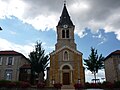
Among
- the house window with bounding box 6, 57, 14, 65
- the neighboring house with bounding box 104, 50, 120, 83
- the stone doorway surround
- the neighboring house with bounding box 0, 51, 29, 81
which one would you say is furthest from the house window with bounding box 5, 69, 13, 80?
the neighboring house with bounding box 104, 50, 120, 83

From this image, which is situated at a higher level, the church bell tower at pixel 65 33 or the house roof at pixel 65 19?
the house roof at pixel 65 19

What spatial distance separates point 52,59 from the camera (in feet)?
112

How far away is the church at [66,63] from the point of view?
32688 mm

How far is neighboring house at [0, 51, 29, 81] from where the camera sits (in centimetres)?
3506

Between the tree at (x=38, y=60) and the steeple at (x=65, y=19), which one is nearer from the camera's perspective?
the tree at (x=38, y=60)

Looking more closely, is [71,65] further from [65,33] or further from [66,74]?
[65,33]

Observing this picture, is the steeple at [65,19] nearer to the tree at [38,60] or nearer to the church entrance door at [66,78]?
the tree at [38,60]

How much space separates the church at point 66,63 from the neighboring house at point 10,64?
24.7 ft

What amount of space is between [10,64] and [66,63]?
12.3 m

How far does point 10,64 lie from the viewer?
3625 cm

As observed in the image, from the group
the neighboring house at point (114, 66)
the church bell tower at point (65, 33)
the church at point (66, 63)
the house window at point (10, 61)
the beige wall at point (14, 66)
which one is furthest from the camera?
the church bell tower at point (65, 33)

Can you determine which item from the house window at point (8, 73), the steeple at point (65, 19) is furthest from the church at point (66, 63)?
the house window at point (8, 73)

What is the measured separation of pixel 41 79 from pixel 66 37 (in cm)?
1101

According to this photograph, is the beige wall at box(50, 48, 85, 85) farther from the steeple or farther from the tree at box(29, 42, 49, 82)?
the steeple
